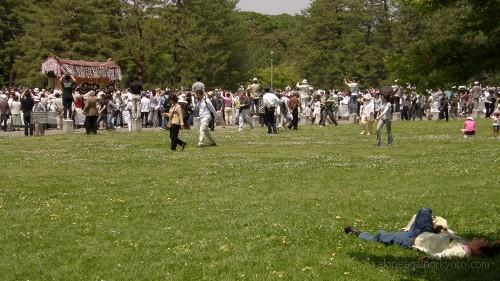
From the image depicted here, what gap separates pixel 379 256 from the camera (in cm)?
862

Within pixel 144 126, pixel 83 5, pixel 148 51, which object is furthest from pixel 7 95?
pixel 148 51

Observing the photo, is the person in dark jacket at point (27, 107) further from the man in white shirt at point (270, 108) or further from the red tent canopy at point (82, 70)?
the red tent canopy at point (82, 70)

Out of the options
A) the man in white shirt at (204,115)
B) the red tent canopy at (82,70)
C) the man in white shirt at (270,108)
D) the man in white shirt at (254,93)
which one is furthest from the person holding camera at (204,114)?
the red tent canopy at (82,70)

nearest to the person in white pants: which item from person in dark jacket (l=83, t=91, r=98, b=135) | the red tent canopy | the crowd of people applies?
the crowd of people

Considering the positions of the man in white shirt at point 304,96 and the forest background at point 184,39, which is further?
the forest background at point 184,39

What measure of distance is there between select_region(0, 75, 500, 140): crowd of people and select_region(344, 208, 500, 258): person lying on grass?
13.7 meters

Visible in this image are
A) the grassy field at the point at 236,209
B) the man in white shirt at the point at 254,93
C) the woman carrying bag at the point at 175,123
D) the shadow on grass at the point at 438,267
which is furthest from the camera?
the man in white shirt at the point at 254,93

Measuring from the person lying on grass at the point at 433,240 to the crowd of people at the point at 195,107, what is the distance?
44.8 feet

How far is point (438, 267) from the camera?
8.10 m

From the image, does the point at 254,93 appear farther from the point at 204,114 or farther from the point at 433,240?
the point at 433,240

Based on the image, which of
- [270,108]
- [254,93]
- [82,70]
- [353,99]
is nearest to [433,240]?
[270,108]

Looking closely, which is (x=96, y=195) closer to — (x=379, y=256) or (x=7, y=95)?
(x=379, y=256)

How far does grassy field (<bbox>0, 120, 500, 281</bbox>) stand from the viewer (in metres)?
8.19

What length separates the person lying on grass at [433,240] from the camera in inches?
338
